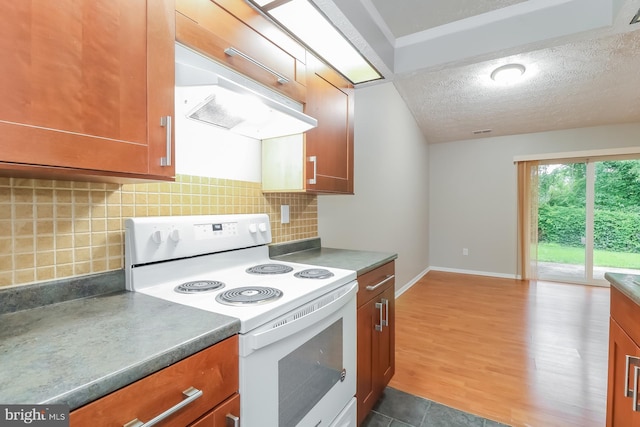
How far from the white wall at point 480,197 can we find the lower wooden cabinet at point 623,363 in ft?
12.8

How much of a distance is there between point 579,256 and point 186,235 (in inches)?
212

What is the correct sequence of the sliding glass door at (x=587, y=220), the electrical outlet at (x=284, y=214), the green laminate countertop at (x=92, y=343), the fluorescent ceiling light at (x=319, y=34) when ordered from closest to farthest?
the green laminate countertop at (x=92, y=343)
the fluorescent ceiling light at (x=319, y=34)
the electrical outlet at (x=284, y=214)
the sliding glass door at (x=587, y=220)

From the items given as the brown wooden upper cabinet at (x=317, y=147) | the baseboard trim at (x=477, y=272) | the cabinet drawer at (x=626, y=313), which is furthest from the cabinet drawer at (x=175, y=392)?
the baseboard trim at (x=477, y=272)

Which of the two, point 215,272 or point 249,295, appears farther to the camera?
point 215,272

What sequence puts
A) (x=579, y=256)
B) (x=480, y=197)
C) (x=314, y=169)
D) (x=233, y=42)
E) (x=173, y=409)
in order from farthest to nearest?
(x=480, y=197) → (x=579, y=256) → (x=314, y=169) → (x=233, y=42) → (x=173, y=409)

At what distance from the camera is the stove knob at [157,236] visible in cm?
114

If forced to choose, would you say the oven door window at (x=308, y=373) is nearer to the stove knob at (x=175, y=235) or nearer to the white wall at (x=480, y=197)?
the stove knob at (x=175, y=235)

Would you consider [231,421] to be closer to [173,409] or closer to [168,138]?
[173,409]

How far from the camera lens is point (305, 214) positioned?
2145 millimetres

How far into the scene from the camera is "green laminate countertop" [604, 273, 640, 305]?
1038 millimetres

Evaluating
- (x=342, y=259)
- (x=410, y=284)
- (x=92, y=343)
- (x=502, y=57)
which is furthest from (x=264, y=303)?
(x=410, y=284)

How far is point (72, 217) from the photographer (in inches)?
39.5

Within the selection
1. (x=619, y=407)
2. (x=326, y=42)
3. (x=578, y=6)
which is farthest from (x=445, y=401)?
(x=578, y=6)

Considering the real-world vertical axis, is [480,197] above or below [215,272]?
above
